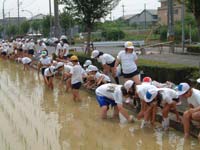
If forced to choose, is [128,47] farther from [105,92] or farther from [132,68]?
[105,92]

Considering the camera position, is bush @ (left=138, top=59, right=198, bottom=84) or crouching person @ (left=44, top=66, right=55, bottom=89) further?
crouching person @ (left=44, top=66, right=55, bottom=89)

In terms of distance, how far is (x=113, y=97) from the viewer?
9695 mm

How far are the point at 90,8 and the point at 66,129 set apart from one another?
12.9 metres

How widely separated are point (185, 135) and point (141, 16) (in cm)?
8750

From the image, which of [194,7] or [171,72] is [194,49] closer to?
[171,72]

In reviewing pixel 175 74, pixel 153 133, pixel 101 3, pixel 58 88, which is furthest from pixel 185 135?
pixel 101 3

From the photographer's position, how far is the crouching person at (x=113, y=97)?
928 centimetres

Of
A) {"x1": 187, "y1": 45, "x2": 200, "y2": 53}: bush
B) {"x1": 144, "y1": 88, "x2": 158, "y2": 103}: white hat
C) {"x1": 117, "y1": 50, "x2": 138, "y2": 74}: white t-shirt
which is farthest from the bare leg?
{"x1": 187, "y1": 45, "x2": 200, "y2": 53}: bush

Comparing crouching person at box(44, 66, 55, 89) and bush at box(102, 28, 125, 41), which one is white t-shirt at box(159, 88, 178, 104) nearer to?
crouching person at box(44, 66, 55, 89)

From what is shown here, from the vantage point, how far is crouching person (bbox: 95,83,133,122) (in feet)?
30.5

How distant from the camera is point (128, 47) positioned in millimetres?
11531

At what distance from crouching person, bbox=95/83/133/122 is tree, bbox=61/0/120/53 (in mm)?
12013

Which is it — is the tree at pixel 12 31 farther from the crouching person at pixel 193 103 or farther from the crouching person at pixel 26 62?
the crouching person at pixel 193 103

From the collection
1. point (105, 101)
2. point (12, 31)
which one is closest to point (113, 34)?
point (12, 31)
